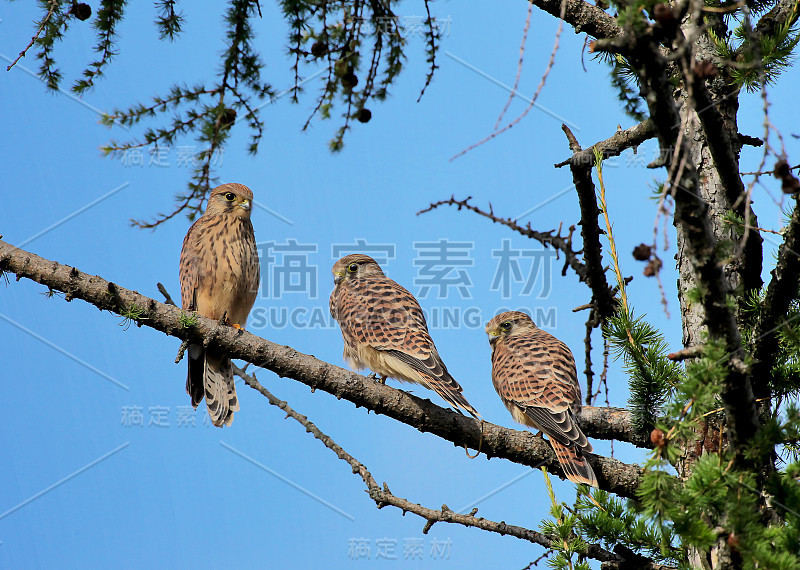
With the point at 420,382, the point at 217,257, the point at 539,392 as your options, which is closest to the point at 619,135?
the point at 539,392

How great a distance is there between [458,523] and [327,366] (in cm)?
101

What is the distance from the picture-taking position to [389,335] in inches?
158

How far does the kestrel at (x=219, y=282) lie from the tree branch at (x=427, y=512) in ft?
4.72

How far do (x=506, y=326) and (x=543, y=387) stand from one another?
1.02 m

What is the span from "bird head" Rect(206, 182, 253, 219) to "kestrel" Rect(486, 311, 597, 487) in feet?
6.94

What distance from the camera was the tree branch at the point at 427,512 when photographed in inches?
107

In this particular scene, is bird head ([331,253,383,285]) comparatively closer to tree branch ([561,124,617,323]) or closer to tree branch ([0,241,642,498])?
tree branch ([0,241,642,498])

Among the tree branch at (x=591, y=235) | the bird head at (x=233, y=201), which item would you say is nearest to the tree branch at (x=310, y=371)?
the tree branch at (x=591, y=235)

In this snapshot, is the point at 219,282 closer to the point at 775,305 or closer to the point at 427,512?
the point at 427,512

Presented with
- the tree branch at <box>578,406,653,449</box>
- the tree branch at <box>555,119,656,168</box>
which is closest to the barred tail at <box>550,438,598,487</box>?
the tree branch at <box>578,406,653,449</box>

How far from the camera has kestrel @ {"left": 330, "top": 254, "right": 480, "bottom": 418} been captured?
12.3ft

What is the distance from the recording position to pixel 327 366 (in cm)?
338

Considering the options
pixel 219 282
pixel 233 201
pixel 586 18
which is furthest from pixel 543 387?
pixel 233 201

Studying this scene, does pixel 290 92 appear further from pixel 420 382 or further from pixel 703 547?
pixel 703 547
